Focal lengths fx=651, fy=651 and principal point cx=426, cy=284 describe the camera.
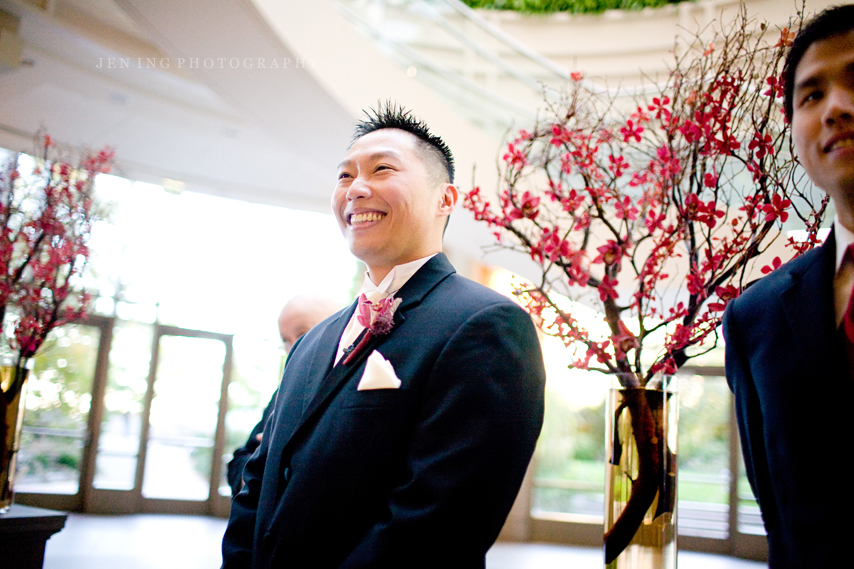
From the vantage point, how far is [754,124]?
154cm

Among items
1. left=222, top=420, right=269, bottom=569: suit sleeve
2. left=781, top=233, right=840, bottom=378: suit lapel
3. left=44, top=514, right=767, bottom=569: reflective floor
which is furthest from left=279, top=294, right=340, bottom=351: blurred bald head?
left=44, top=514, right=767, bottom=569: reflective floor

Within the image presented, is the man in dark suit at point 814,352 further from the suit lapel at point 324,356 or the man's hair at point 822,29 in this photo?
the suit lapel at point 324,356

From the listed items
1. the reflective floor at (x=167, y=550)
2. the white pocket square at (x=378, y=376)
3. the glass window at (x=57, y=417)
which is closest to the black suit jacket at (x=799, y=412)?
the white pocket square at (x=378, y=376)

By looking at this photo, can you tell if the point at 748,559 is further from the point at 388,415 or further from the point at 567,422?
the point at 388,415

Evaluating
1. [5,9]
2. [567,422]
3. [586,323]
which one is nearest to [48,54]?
[5,9]

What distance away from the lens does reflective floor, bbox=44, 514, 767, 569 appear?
17.3 ft

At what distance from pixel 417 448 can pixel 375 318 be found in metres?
0.31

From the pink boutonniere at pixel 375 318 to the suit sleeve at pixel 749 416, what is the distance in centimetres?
64

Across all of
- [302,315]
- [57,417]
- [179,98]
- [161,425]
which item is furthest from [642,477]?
[57,417]

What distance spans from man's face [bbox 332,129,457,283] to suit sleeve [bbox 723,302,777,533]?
2.27ft

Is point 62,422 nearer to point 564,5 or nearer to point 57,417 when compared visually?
point 57,417

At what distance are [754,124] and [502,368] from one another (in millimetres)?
899

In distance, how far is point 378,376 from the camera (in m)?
1.24

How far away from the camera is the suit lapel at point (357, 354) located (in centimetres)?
135
